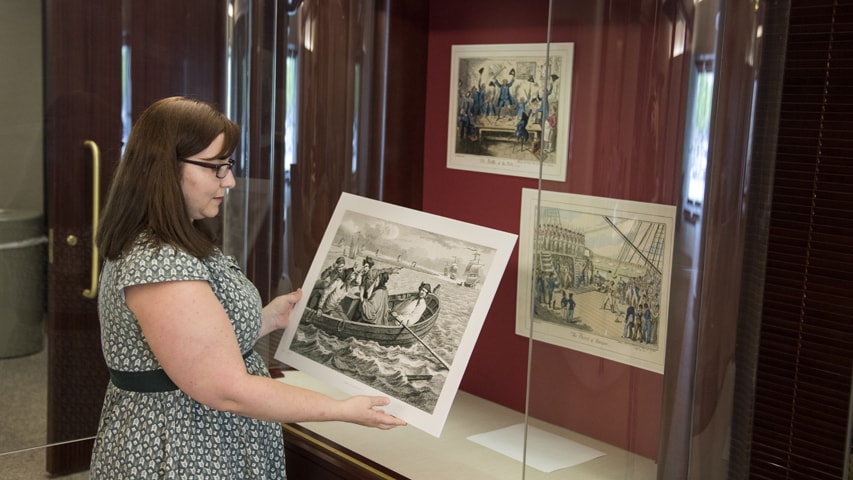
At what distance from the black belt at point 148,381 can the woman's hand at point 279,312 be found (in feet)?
1.45

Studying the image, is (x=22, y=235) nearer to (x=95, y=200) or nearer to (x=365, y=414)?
(x=95, y=200)

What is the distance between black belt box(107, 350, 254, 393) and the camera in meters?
1.77

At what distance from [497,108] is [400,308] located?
73 cm

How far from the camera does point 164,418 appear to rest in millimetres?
1807

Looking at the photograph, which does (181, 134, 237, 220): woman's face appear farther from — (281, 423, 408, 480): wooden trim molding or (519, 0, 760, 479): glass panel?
(281, 423, 408, 480): wooden trim molding

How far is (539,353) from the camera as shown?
74.7 inches

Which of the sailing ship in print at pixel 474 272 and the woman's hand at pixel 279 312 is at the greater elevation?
the sailing ship in print at pixel 474 272

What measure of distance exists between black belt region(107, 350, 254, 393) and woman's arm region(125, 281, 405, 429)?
0.11m

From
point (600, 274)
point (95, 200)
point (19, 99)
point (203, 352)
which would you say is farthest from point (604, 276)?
point (19, 99)

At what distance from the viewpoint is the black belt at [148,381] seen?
1774 mm

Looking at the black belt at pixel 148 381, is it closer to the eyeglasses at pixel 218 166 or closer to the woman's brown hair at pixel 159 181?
the woman's brown hair at pixel 159 181

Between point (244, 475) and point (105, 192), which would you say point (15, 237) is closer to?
point (105, 192)

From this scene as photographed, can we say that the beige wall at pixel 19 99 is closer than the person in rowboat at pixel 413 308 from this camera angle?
No

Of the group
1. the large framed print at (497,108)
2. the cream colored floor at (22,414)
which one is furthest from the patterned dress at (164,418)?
the cream colored floor at (22,414)
